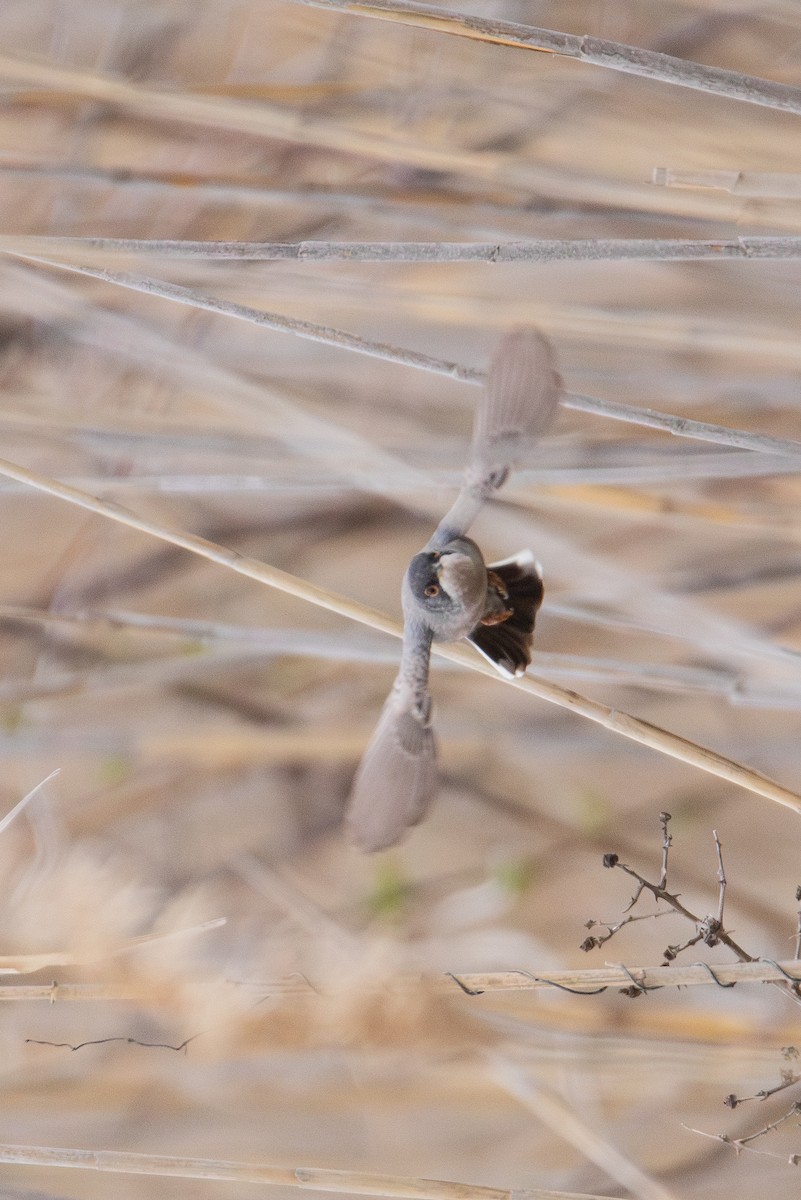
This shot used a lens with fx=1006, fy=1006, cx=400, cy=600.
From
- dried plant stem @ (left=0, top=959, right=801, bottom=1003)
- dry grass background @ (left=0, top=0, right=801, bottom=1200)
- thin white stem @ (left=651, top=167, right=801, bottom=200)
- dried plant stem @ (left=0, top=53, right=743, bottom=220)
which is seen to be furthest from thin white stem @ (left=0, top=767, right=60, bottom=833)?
thin white stem @ (left=651, top=167, right=801, bottom=200)

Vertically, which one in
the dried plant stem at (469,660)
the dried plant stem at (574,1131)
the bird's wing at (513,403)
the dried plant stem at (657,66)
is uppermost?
A: the dried plant stem at (657,66)

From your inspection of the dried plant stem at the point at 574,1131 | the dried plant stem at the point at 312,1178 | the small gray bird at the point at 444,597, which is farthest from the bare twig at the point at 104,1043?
the small gray bird at the point at 444,597

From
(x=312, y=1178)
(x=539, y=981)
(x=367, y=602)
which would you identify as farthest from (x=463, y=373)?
(x=312, y=1178)

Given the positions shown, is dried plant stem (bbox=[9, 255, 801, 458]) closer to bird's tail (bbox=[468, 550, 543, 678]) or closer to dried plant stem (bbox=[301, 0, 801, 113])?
bird's tail (bbox=[468, 550, 543, 678])

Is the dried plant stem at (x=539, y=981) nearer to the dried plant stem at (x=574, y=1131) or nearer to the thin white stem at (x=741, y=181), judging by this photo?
the dried plant stem at (x=574, y=1131)

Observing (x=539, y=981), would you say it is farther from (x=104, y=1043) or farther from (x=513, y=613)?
(x=104, y=1043)

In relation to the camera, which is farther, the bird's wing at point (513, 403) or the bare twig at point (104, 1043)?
the bare twig at point (104, 1043)
